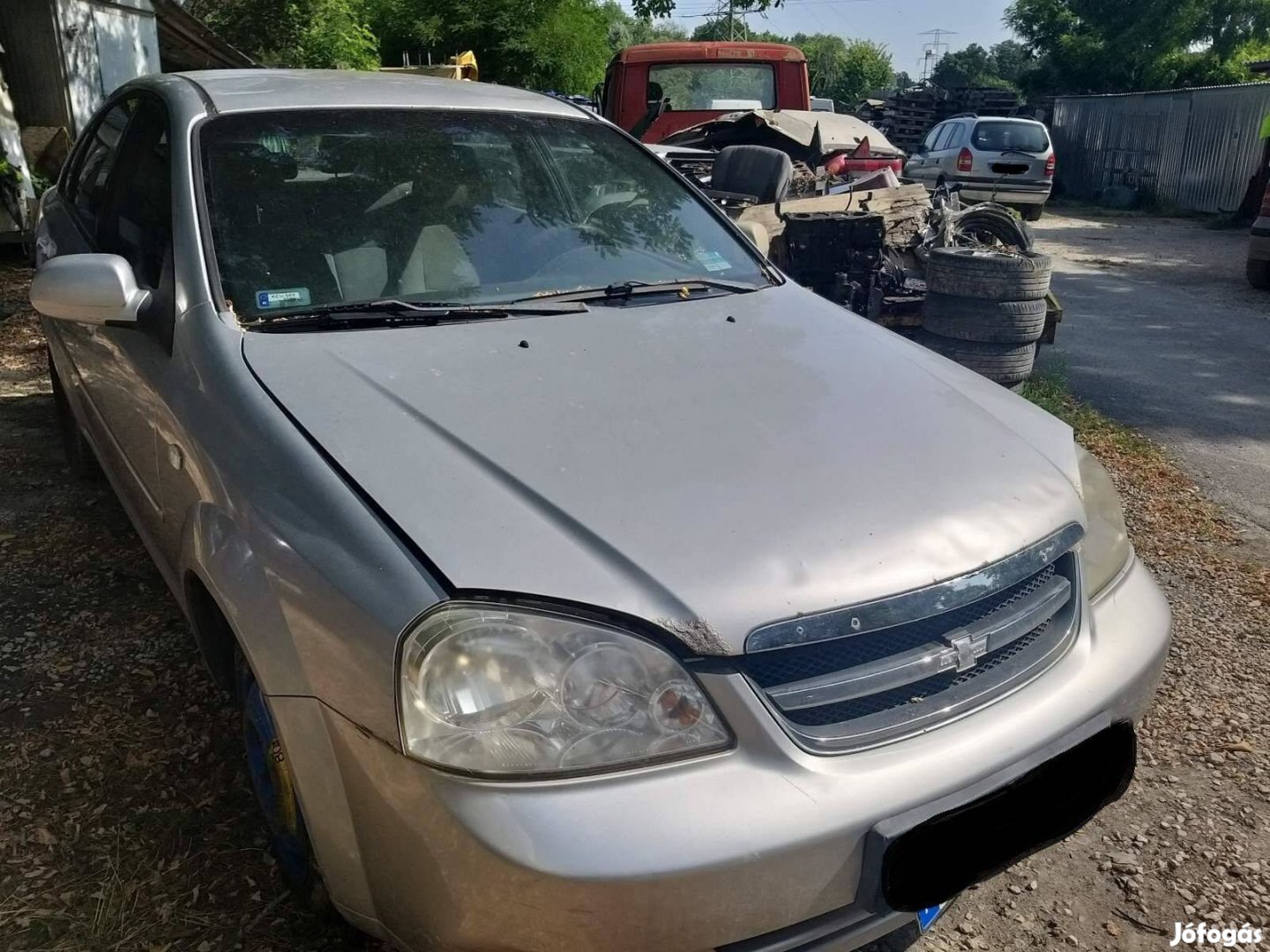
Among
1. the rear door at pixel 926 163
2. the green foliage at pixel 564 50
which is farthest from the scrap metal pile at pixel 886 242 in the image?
the green foliage at pixel 564 50

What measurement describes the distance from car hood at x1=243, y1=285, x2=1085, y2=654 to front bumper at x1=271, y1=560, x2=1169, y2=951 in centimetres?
22

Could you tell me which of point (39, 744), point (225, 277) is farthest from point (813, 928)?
point (39, 744)

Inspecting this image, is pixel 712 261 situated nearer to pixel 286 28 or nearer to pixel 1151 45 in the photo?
pixel 286 28

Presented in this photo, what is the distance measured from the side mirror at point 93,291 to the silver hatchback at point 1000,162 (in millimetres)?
14989

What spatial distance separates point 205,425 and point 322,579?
634mm

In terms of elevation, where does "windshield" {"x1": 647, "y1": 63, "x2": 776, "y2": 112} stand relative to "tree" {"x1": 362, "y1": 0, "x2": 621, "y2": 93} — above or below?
below

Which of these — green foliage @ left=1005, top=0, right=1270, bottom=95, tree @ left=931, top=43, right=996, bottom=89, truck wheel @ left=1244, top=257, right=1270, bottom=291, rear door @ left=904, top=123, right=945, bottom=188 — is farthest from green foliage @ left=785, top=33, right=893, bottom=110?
truck wheel @ left=1244, top=257, right=1270, bottom=291

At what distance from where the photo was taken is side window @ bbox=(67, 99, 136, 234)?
132 inches

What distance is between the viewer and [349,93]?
2.93 meters

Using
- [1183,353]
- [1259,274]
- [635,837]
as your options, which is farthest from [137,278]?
[1259,274]

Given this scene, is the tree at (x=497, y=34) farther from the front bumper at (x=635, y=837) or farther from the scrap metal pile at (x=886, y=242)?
the front bumper at (x=635, y=837)

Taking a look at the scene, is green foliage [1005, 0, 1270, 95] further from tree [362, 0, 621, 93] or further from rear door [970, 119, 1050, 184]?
rear door [970, 119, 1050, 184]

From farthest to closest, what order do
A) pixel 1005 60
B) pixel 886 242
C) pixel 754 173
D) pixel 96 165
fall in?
pixel 1005 60, pixel 886 242, pixel 754 173, pixel 96 165

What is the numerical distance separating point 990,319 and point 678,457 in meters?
3.77
